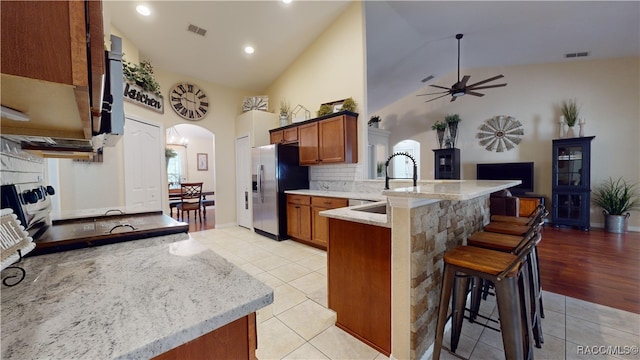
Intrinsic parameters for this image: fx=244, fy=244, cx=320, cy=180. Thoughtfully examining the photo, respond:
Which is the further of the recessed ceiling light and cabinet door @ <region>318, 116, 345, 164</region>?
cabinet door @ <region>318, 116, 345, 164</region>

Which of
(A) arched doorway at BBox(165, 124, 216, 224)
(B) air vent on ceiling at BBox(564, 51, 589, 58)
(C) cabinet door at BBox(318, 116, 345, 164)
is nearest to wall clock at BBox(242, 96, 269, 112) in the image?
(C) cabinet door at BBox(318, 116, 345, 164)

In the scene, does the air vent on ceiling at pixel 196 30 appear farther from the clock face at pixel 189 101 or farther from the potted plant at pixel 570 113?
the potted plant at pixel 570 113

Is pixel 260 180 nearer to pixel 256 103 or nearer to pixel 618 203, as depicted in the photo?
pixel 256 103

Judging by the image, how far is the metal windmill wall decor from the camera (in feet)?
18.2

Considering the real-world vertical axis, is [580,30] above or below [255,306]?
above

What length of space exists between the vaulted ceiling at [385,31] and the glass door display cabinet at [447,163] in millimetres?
2142

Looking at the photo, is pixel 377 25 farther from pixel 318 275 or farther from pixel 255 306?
pixel 255 306

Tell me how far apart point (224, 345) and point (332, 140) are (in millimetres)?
3443

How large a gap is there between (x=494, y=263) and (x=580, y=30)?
16.1 feet

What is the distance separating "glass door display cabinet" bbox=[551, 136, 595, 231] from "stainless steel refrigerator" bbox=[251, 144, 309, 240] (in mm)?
5049

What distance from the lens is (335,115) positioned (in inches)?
149

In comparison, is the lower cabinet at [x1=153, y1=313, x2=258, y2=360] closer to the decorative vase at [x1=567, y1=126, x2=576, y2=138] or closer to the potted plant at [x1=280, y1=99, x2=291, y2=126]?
the potted plant at [x1=280, y1=99, x2=291, y2=126]

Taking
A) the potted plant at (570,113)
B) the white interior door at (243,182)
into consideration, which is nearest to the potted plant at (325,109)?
the white interior door at (243,182)

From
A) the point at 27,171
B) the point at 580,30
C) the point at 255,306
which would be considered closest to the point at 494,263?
the point at 255,306
